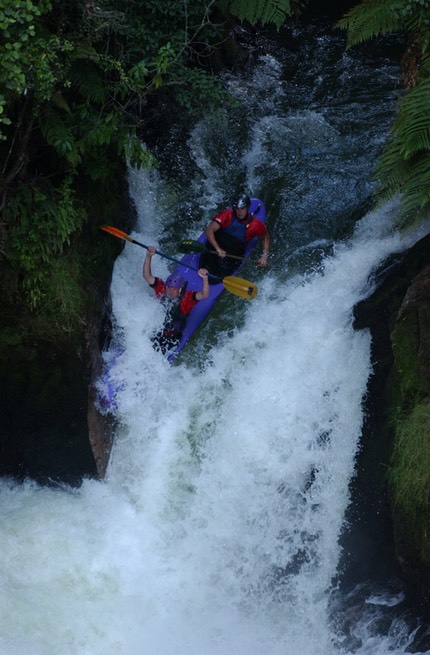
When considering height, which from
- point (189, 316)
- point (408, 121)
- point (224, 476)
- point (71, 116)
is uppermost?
point (408, 121)

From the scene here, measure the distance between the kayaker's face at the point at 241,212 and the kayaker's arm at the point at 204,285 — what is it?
0.60m

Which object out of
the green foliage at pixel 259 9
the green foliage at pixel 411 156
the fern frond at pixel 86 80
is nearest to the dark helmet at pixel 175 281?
the fern frond at pixel 86 80

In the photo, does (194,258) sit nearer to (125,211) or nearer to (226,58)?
(125,211)

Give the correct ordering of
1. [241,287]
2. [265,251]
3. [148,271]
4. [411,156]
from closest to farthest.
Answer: [411,156]
[241,287]
[148,271]
[265,251]

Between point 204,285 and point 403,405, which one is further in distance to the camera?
point 204,285

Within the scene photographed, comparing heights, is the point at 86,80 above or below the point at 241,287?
above

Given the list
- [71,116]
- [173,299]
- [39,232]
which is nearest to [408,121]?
[71,116]

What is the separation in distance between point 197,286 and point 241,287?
0.48 m

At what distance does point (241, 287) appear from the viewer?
628 centimetres

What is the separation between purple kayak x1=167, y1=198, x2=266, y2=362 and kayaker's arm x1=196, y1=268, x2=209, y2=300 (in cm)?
10

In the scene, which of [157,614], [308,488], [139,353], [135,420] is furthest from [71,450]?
[308,488]

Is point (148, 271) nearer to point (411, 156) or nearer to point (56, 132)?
point (56, 132)

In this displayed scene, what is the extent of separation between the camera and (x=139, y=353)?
21.0ft

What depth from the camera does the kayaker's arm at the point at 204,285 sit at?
20.7 ft
